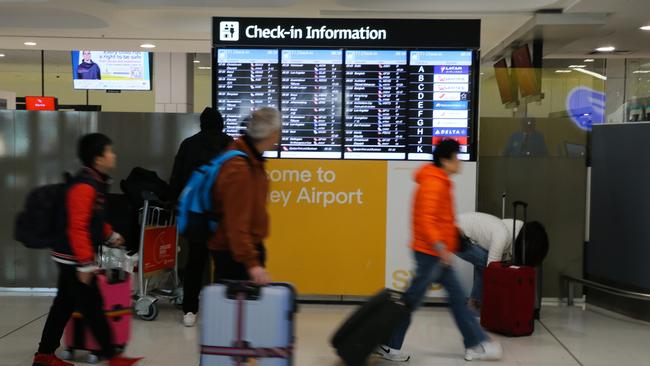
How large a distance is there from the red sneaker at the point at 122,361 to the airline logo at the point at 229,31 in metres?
2.93

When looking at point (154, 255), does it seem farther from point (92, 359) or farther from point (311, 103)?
point (311, 103)

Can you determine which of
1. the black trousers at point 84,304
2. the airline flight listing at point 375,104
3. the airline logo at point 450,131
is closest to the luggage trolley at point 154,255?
the black trousers at point 84,304

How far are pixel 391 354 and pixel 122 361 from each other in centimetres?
177

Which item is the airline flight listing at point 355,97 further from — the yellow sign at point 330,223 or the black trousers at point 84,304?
the black trousers at point 84,304

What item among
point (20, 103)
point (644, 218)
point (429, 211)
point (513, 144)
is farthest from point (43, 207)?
point (20, 103)

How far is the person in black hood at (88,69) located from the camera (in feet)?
44.2

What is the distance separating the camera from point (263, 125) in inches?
117

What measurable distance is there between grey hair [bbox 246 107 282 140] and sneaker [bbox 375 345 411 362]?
6.56 feet

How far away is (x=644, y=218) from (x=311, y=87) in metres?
3.27

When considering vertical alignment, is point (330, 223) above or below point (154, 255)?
above

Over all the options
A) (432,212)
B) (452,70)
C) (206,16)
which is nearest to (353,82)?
(452,70)

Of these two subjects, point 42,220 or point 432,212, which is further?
point 432,212

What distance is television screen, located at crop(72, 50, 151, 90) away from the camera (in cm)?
1274

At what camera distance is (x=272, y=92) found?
229 inches
